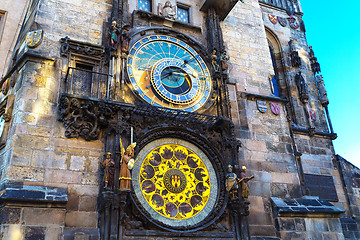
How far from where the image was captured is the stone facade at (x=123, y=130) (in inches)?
322

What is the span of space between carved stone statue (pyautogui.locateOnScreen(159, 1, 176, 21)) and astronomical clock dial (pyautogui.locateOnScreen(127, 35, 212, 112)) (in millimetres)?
891

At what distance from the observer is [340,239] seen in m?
10.4

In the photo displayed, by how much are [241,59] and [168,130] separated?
4565mm

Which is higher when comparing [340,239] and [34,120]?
[34,120]

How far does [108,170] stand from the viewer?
8477 mm

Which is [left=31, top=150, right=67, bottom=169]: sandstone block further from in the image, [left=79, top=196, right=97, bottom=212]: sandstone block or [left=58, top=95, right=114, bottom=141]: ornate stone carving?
[left=79, top=196, right=97, bottom=212]: sandstone block

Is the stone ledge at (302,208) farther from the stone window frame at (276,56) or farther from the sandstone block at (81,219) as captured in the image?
the stone window frame at (276,56)

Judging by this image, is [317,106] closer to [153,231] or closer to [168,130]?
[168,130]

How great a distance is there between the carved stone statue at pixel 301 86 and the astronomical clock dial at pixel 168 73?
6222mm

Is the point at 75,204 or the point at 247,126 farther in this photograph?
the point at 247,126

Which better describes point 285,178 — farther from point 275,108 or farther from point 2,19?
point 2,19

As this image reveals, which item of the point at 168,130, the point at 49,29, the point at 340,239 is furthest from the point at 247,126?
the point at 49,29

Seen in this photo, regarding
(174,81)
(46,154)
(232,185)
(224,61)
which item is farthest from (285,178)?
(46,154)

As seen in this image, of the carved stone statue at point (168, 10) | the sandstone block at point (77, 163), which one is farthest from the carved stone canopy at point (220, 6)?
the sandstone block at point (77, 163)
